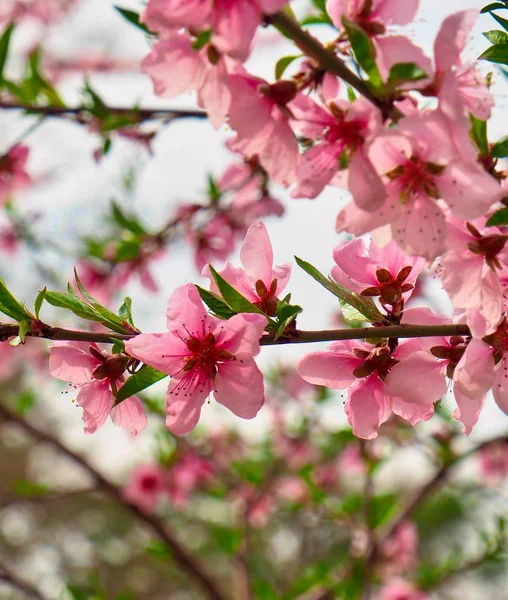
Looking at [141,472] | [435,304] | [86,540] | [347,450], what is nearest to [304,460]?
[347,450]

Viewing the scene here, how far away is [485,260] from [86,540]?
9405mm

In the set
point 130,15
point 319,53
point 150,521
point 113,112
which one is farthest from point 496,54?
point 150,521

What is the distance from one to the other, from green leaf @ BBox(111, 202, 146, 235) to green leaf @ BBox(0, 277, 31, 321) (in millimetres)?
1300

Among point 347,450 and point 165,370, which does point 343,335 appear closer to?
point 165,370

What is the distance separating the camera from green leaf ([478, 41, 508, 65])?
0.88 metres

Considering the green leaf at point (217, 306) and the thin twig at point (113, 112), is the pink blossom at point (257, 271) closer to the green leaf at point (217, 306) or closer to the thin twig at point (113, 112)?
the green leaf at point (217, 306)

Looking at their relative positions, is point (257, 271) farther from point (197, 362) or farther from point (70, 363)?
point (70, 363)

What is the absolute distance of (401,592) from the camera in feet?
9.13

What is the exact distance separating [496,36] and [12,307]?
73 cm

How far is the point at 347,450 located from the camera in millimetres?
3672

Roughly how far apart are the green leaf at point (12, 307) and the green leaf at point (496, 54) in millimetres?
676

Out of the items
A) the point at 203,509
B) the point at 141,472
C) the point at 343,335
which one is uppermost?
the point at 343,335

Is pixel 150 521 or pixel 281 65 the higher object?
pixel 281 65

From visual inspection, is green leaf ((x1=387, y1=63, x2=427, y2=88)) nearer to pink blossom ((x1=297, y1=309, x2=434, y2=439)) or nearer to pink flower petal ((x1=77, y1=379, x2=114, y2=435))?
pink blossom ((x1=297, y1=309, x2=434, y2=439))
